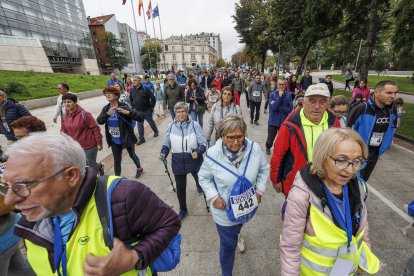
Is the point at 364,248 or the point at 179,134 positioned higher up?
the point at 179,134

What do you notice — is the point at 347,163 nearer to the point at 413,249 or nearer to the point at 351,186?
the point at 351,186

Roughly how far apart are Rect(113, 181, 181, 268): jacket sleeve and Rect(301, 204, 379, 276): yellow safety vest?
0.96m

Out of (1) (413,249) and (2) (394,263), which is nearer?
(2) (394,263)

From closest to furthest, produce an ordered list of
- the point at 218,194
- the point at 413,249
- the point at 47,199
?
the point at 47,199 → the point at 218,194 → the point at 413,249

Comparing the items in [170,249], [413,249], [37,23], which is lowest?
[413,249]

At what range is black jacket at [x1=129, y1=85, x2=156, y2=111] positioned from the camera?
7.15 m

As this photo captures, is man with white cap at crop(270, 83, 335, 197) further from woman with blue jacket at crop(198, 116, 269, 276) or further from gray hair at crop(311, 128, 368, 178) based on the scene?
gray hair at crop(311, 128, 368, 178)

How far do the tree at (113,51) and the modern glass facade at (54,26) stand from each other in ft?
14.5

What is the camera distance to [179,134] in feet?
11.1

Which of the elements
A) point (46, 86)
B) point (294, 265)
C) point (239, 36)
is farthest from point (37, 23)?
point (294, 265)

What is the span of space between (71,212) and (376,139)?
4.01 metres

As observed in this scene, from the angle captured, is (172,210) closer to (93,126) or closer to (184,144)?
(184,144)

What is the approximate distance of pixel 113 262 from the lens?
1.07m

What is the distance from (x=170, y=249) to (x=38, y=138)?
1076 millimetres
